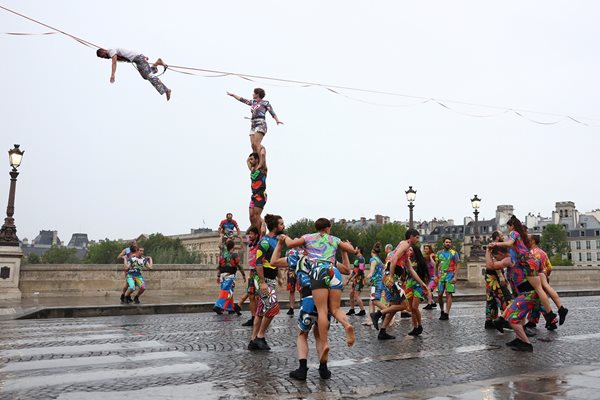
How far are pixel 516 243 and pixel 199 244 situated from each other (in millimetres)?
131852

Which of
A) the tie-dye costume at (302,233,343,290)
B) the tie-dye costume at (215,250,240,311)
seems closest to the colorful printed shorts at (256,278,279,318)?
the tie-dye costume at (302,233,343,290)

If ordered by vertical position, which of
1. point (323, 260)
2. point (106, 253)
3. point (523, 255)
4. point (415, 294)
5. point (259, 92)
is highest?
point (259, 92)

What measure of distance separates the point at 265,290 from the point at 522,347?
3.95 m

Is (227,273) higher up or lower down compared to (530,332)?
higher up

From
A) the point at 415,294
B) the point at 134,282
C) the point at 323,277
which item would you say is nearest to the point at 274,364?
the point at 323,277

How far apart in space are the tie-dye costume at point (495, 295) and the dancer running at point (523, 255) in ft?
6.92

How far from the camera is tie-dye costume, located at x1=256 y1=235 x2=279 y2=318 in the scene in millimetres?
8477

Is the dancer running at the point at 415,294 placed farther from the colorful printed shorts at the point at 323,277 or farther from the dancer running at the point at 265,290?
the colorful printed shorts at the point at 323,277

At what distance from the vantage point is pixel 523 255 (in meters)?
8.91

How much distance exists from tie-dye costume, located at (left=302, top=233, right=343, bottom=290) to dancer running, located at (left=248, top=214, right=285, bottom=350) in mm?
1749

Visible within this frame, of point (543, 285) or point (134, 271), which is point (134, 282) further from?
point (543, 285)

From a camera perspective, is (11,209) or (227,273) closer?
(227,273)

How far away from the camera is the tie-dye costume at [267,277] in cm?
848

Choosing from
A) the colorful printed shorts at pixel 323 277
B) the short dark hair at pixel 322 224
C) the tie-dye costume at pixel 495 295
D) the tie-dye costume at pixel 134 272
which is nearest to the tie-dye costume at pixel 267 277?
the short dark hair at pixel 322 224
